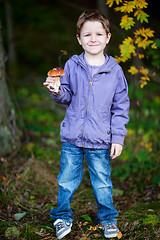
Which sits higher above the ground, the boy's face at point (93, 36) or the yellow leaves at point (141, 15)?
the yellow leaves at point (141, 15)

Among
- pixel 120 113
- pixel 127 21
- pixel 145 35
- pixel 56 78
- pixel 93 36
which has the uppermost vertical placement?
pixel 127 21

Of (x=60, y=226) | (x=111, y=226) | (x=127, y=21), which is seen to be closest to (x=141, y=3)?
(x=127, y=21)

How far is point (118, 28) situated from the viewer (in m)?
3.55

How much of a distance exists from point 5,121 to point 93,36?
226 cm

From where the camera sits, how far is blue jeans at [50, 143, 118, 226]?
8.86ft

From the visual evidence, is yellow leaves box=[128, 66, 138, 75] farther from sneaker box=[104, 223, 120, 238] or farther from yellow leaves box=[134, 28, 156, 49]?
sneaker box=[104, 223, 120, 238]

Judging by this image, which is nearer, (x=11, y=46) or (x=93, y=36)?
(x=93, y=36)

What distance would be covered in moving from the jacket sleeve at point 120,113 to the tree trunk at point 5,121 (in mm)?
2082

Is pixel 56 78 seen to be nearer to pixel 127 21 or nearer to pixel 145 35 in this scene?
pixel 127 21

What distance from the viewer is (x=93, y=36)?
2.53m

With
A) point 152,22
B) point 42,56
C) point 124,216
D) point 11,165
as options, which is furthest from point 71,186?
point 42,56

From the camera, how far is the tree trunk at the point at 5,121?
A: 13.5 ft

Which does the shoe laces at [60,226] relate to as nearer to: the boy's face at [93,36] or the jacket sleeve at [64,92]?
the jacket sleeve at [64,92]

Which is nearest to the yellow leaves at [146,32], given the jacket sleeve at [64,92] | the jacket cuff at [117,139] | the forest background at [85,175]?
the forest background at [85,175]
